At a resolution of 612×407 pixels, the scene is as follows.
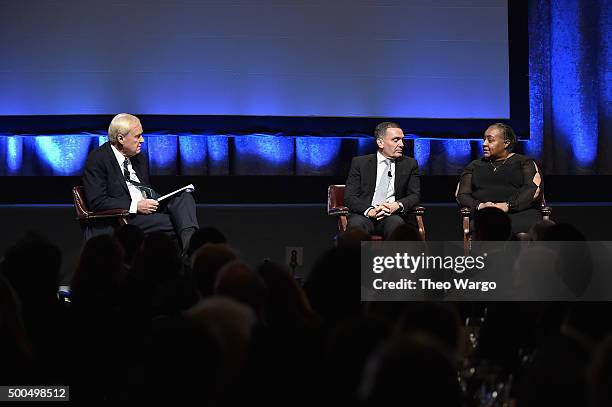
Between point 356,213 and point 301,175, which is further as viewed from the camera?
point 301,175

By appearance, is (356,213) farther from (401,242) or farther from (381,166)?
(401,242)

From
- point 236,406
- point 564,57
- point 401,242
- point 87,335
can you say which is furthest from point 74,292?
point 564,57

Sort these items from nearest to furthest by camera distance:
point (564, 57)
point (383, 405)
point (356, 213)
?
point (383, 405) < point (356, 213) < point (564, 57)

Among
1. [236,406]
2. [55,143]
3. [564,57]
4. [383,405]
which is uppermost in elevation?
[564,57]

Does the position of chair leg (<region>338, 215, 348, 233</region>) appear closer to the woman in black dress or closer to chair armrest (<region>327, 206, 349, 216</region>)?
chair armrest (<region>327, 206, 349, 216</region>)

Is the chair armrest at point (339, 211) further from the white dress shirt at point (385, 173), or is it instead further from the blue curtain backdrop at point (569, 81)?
the blue curtain backdrop at point (569, 81)

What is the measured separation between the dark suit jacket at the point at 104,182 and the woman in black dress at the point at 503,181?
2.24 m

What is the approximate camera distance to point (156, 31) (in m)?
7.00

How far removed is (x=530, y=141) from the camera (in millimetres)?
7309

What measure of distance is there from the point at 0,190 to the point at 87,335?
15.5 ft

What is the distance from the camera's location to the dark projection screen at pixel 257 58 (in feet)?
22.8

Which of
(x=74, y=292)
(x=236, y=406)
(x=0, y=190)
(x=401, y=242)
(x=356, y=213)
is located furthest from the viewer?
(x=0, y=190)

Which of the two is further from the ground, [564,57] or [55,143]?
[564,57]

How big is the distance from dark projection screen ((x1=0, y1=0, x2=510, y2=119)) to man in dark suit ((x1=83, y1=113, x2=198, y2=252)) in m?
1.59
